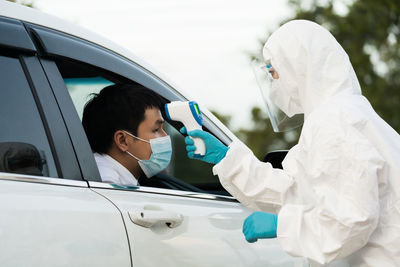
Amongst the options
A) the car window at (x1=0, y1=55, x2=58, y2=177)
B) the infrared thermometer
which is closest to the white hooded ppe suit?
the infrared thermometer

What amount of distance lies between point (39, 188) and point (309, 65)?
43.9 inches

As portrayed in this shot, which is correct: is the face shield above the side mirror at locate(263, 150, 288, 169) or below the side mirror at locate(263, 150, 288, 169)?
above

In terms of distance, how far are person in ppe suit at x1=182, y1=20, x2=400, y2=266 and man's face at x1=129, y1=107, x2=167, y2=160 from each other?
0.66 meters

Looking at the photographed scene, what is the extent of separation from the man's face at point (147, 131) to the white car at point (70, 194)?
0.39 meters

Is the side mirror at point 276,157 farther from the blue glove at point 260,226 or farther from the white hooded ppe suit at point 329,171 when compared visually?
the blue glove at point 260,226

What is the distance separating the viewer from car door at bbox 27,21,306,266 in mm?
2471

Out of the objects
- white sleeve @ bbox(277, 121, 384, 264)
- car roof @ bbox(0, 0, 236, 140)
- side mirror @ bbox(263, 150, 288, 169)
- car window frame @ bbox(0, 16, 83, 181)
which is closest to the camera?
white sleeve @ bbox(277, 121, 384, 264)

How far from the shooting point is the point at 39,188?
220cm

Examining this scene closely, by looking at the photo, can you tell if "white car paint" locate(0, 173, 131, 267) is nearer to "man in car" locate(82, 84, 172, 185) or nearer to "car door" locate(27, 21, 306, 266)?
"car door" locate(27, 21, 306, 266)

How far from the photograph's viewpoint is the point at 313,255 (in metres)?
2.30

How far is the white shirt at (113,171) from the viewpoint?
9.55ft

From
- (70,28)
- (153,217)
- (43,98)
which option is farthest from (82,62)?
(153,217)

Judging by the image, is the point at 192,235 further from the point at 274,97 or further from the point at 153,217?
the point at 274,97

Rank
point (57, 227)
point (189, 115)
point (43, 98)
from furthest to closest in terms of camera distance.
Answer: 1. point (189, 115)
2. point (43, 98)
3. point (57, 227)
